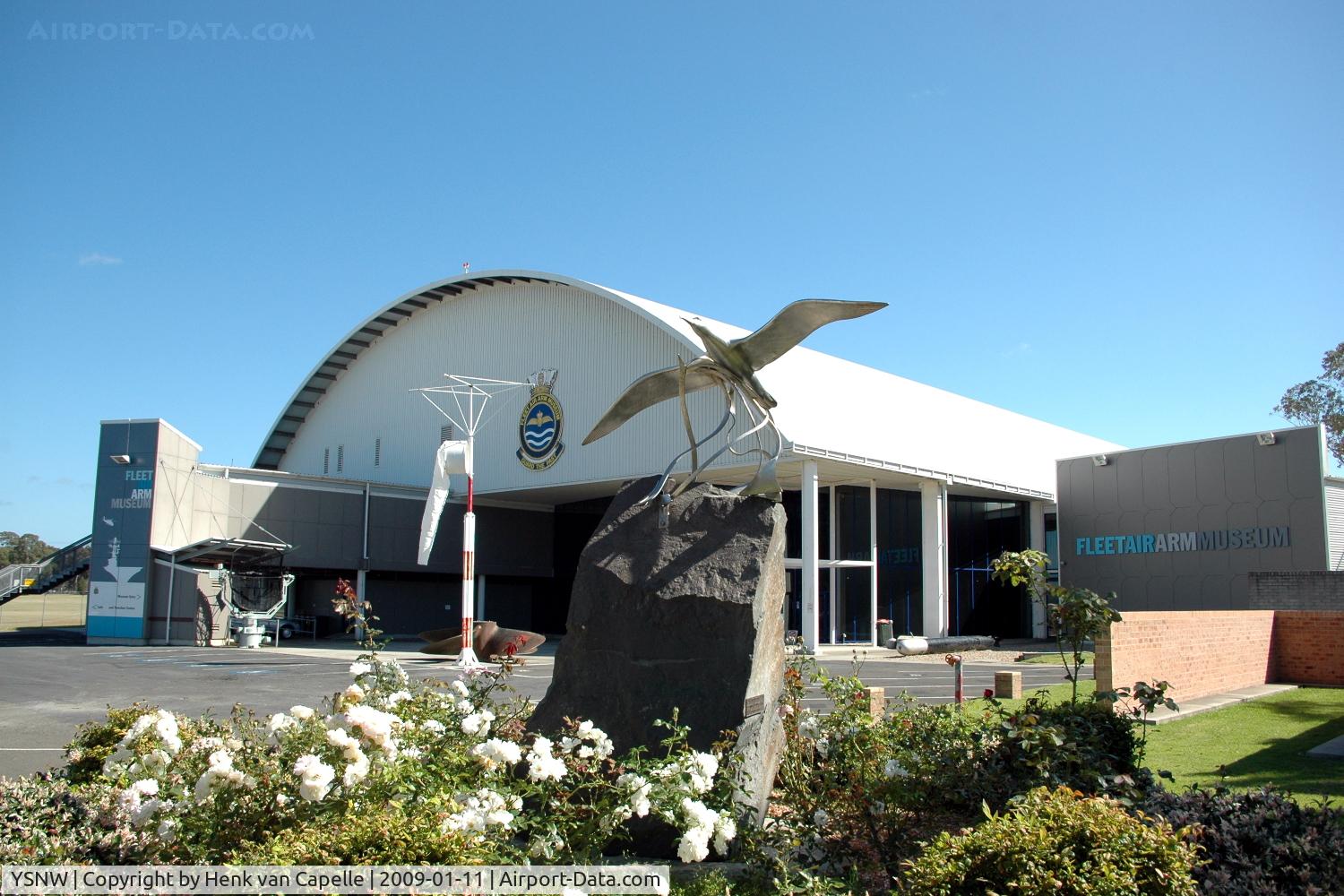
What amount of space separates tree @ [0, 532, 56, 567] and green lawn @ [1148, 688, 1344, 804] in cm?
9604

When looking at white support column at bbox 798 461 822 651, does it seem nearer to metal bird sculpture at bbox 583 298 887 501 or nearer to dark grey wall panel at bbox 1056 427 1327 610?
dark grey wall panel at bbox 1056 427 1327 610

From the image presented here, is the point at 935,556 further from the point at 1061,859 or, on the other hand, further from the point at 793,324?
the point at 1061,859

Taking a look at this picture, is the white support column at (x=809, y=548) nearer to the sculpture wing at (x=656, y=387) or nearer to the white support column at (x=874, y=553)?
the white support column at (x=874, y=553)

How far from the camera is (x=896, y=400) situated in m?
34.4

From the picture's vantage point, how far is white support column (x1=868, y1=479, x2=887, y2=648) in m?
31.5

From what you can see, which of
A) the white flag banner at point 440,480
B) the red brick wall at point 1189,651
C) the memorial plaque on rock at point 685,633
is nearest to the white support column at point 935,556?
the red brick wall at point 1189,651

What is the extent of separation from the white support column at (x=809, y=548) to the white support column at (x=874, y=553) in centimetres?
391

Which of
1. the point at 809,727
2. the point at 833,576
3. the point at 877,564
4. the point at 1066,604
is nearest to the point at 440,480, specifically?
the point at 833,576

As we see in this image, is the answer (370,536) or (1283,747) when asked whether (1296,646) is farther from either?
(370,536)

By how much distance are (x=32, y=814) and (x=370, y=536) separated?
31144 millimetres

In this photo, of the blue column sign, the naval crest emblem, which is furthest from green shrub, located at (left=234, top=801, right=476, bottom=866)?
the blue column sign

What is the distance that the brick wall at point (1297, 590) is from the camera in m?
22.4

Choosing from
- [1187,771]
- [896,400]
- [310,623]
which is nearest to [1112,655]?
[1187,771]

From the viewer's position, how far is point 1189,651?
15.5 meters
